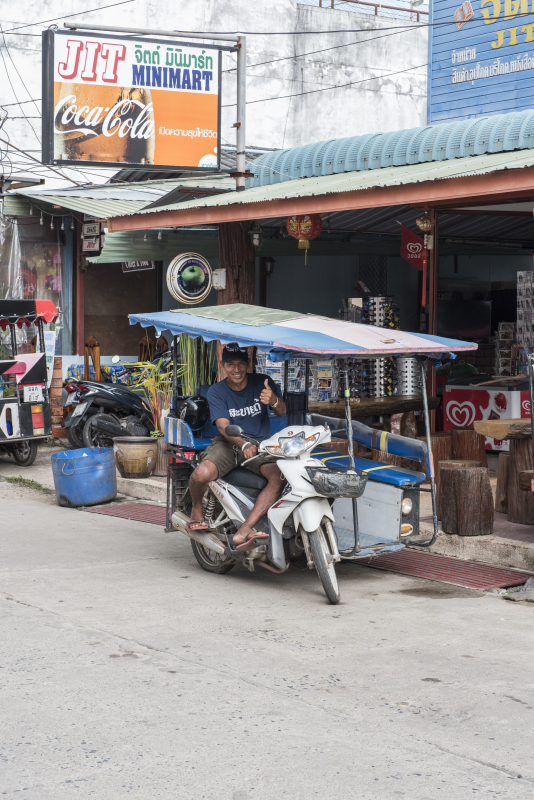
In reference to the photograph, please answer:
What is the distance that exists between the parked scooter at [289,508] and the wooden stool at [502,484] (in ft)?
7.74

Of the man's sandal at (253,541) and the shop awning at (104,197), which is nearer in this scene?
the man's sandal at (253,541)

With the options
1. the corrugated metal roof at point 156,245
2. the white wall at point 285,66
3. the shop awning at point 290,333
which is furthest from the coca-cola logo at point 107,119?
the white wall at point 285,66

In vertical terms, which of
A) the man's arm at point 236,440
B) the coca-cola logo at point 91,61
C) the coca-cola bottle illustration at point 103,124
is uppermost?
the coca-cola logo at point 91,61

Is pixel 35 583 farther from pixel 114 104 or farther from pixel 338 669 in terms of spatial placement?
pixel 114 104

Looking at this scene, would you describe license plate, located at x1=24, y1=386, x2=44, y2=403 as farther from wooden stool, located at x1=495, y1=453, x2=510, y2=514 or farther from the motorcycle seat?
wooden stool, located at x1=495, y1=453, x2=510, y2=514

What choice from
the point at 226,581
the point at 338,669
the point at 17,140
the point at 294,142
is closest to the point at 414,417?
the point at 226,581

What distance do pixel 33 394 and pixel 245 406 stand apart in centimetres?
598

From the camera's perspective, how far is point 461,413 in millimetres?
11969

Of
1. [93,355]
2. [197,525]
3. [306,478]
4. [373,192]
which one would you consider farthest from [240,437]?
[93,355]

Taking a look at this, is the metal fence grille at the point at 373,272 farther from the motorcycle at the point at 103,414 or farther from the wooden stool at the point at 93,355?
the motorcycle at the point at 103,414

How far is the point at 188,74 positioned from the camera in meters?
12.2

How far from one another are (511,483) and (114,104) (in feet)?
23.6

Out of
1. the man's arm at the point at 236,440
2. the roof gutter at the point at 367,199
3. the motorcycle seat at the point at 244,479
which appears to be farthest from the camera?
the roof gutter at the point at 367,199

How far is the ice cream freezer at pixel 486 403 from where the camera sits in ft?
37.0
